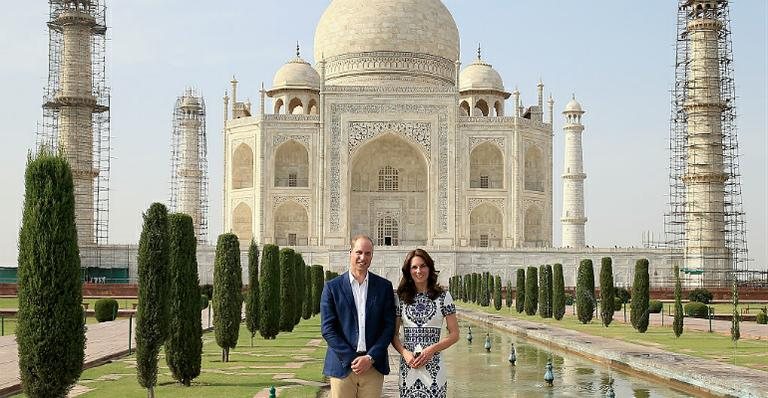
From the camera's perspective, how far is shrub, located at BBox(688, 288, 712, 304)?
2417cm

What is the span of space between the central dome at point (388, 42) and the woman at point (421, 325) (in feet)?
102

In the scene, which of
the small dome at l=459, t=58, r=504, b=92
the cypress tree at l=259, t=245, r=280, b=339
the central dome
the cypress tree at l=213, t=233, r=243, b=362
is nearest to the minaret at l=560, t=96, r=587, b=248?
the small dome at l=459, t=58, r=504, b=92

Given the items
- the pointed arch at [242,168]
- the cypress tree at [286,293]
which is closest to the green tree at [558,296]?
the cypress tree at [286,293]

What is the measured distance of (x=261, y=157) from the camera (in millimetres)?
32281

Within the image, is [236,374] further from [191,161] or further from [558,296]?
[191,161]

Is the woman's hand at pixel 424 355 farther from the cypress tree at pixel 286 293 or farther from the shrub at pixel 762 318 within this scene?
the shrub at pixel 762 318

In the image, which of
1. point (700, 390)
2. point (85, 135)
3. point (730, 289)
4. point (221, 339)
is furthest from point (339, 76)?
point (700, 390)

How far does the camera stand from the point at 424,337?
4.25 metres

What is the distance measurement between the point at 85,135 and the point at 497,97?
14.9m

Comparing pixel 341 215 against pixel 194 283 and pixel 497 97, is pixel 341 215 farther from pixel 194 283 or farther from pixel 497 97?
pixel 194 283

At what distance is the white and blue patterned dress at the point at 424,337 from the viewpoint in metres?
4.26

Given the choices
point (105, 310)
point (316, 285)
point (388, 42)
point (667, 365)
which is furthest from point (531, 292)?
point (388, 42)

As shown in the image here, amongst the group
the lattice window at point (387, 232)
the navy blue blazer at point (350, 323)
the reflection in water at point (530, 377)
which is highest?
the lattice window at point (387, 232)

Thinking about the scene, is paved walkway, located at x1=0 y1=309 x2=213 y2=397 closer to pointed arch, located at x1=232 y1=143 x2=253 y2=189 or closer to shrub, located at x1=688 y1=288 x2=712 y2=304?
shrub, located at x1=688 y1=288 x2=712 y2=304
